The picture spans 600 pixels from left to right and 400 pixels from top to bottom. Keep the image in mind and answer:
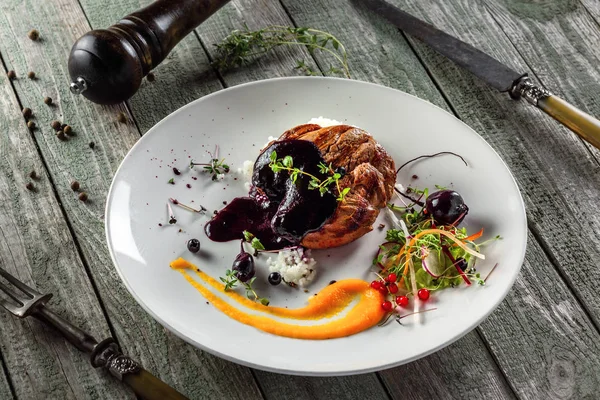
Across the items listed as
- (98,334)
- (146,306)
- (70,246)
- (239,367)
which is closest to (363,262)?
(239,367)

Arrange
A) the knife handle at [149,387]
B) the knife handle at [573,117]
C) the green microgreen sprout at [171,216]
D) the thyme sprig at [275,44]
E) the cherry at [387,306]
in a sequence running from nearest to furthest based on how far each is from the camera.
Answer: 1. the knife handle at [149,387]
2. the cherry at [387,306]
3. the green microgreen sprout at [171,216]
4. the knife handle at [573,117]
5. the thyme sprig at [275,44]

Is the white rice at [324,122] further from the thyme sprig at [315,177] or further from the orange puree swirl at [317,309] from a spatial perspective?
the orange puree swirl at [317,309]

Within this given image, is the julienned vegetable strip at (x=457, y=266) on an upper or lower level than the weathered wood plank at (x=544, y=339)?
upper

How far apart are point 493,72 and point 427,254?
1.31 metres

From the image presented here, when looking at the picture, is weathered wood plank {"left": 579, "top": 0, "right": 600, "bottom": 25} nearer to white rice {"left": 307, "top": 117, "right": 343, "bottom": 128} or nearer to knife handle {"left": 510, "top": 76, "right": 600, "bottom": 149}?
knife handle {"left": 510, "top": 76, "right": 600, "bottom": 149}

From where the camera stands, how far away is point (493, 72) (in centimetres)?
338

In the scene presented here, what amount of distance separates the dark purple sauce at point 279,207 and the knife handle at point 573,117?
4.11 ft

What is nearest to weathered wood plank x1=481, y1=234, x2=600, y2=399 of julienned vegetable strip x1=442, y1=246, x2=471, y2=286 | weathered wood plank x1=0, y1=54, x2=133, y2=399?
julienned vegetable strip x1=442, y1=246, x2=471, y2=286

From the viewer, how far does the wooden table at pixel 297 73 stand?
2498 mm

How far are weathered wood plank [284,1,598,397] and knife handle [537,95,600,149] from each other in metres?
0.13

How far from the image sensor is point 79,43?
309 centimetres

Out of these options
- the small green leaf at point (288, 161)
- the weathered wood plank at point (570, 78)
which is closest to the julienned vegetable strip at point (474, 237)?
the weathered wood plank at point (570, 78)

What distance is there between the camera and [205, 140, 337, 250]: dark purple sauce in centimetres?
251

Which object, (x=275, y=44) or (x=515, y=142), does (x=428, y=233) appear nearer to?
(x=515, y=142)
